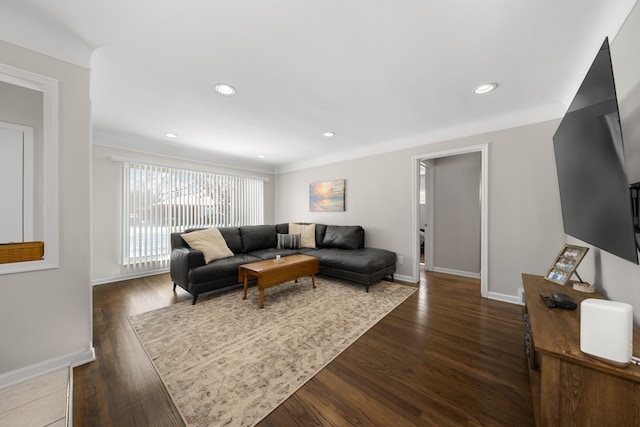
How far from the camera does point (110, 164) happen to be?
11.7 feet

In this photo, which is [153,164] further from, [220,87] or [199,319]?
[199,319]

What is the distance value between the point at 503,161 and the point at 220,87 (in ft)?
11.3

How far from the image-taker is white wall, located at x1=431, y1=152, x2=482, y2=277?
3969 millimetres

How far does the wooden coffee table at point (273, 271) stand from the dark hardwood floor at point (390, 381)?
1.15 m

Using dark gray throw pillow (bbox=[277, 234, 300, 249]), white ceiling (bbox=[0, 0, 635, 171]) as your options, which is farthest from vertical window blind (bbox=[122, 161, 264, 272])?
dark gray throw pillow (bbox=[277, 234, 300, 249])

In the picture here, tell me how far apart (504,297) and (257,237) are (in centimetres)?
386

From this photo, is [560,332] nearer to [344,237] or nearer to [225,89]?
[225,89]

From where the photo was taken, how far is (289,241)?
4.32 meters

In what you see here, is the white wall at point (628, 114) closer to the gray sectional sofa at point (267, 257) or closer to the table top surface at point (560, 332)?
the table top surface at point (560, 332)

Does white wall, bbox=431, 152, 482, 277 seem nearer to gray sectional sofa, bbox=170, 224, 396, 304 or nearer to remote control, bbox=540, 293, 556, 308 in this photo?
gray sectional sofa, bbox=170, 224, 396, 304

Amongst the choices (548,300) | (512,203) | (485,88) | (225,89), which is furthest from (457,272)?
(225,89)

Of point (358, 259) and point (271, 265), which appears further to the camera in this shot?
point (358, 259)

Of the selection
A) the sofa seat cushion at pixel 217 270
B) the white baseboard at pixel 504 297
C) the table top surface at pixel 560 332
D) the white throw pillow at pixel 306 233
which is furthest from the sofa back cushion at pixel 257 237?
the table top surface at pixel 560 332

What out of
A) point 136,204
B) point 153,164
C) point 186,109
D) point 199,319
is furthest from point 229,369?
point 153,164
